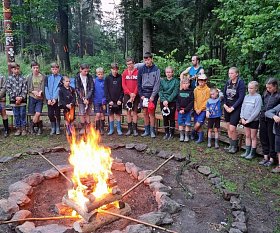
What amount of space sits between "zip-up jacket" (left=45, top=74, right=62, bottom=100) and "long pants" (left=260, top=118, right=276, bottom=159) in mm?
5448

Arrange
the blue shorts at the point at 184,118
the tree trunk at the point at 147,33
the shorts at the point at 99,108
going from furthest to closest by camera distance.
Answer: the tree trunk at the point at 147,33
the shorts at the point at 99,108
the blue shorts at the point at 184,118

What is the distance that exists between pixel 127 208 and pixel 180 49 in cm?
1227

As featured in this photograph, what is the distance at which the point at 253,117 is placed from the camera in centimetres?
686

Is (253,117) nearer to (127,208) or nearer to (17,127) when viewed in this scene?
(127,208)

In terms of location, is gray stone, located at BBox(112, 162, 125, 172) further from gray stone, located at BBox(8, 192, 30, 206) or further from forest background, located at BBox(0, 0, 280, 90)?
forest background, located at BBox(0, 0, 280, 90)

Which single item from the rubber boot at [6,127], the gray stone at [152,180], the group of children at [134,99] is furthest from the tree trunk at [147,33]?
the gray stone at [152,180]

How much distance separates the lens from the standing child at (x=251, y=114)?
6.87 meters

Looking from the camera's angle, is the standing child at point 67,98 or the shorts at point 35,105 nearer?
the standing child at point 67,98

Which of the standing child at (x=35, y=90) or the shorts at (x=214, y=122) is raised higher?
the standing child at (x=35, y=90)

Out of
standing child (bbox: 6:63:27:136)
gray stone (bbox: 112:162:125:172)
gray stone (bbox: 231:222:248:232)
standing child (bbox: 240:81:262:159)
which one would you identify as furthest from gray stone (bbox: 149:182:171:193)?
standing child (bbox: 6:63:27:136)

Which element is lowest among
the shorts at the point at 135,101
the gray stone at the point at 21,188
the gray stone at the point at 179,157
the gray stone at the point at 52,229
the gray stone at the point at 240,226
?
the gray stone at the point at 240,226

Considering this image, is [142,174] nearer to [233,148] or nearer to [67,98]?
[233,148]

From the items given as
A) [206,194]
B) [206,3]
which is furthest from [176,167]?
[206,3]

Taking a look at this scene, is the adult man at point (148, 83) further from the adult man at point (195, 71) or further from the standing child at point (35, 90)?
the standing child at point (35, 90)
